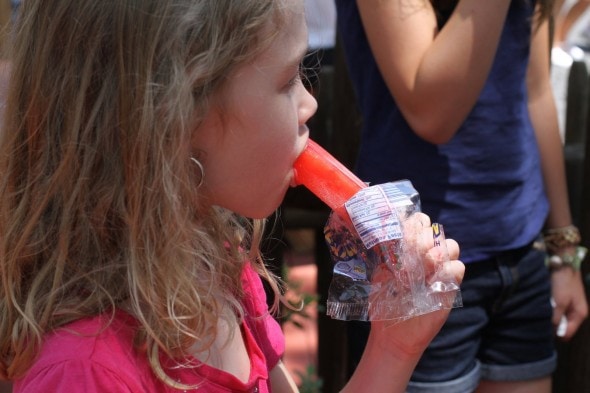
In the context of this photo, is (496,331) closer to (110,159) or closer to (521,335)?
(521,335)

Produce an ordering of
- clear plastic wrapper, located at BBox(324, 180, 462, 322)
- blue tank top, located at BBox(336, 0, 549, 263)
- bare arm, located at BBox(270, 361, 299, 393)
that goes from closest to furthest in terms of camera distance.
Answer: clear plastic wrapper, located at BBox(324, 180, 462, 322)
bare arm, located at BBox(270, 361, 299, 393)
blue tank top, located at BBox(336, 0, 549, 263)

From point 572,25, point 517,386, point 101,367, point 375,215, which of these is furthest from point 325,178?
point 572,25

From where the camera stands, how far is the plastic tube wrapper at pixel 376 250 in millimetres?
1442

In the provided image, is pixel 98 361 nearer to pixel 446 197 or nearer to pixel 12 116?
pixel 12 116

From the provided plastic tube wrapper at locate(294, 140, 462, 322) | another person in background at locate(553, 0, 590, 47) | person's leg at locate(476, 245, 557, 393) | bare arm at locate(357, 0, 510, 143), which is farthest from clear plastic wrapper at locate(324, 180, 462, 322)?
another person in background at locate(553, 0, 590, 47)

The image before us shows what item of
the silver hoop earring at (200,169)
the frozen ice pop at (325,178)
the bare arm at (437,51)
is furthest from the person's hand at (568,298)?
the silver hoop earring at (200,169)

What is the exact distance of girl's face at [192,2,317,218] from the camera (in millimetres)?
1327

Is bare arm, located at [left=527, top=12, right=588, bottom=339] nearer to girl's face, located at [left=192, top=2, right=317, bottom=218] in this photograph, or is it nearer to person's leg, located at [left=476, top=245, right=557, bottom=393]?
person's leg, located at [left=476, top=245, right=557, bottom=393]

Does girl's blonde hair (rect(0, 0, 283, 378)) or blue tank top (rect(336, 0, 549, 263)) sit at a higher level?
girl's blonde hair (rect(0, 0, 283, 378))

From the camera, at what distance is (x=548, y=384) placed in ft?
7.32

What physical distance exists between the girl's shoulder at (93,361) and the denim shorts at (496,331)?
90 cm

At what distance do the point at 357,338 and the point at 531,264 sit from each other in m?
0.45

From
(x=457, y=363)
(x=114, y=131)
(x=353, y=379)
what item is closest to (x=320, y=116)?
(x=457, y=363)

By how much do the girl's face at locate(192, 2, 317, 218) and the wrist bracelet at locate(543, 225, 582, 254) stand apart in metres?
1.17
